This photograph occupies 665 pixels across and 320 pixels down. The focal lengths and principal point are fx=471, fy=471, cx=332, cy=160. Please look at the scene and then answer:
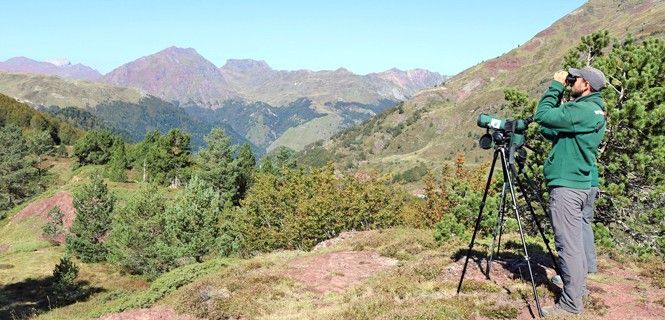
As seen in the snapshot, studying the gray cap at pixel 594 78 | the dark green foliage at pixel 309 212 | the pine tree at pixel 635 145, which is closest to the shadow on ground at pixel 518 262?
the gray cap at pixel 594 78

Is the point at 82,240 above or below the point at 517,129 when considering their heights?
below

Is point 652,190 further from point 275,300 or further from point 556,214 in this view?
point 275,300

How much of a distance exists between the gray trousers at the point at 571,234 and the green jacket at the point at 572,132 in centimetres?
19

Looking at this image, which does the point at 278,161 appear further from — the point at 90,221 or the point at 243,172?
the point at 90,221

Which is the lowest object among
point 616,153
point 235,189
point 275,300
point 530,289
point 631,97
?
point 235,189

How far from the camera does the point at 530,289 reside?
33.4 ft

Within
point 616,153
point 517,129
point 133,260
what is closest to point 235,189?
point 133,260

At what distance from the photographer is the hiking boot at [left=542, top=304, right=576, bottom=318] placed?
8.39 meters

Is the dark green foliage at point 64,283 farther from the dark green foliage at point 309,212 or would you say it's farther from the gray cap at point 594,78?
the gray cap at point 594,78

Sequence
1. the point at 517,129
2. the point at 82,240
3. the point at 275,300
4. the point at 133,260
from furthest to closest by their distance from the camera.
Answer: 1. the point at 82,240
2. the point at 133,260
3. the point at 275,300
4. the point at 517,129

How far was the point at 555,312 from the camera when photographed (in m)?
8.51

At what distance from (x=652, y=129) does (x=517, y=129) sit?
11.6 meters

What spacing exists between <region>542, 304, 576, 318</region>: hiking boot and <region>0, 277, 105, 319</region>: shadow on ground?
40384 mm

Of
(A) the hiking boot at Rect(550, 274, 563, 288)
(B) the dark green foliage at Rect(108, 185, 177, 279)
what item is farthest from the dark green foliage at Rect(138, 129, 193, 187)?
(A) the hiking boot at Rect(550, 274, 563, 288)
